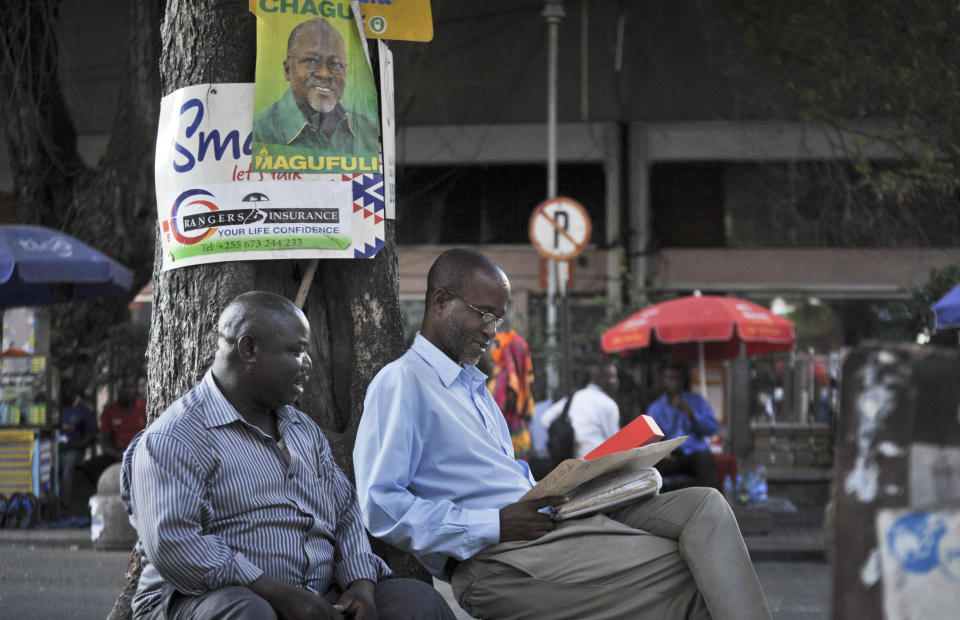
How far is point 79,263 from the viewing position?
453 inches

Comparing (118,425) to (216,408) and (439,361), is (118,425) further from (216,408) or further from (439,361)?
(216,408)

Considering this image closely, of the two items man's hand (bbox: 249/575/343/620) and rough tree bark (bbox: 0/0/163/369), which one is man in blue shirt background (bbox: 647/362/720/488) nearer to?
rough tree bark (bbox: 0/0/163/369)

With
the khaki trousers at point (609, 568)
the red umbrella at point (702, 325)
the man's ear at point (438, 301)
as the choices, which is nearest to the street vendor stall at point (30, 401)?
the red umbrella at point (702, 325)

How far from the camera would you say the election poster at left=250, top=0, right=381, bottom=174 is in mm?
4457

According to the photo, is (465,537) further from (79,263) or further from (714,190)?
(714,190)

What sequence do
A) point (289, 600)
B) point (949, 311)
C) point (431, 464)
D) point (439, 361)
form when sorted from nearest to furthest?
point (289, 600), point (431, 464), point (439, 361), point (949, 311)

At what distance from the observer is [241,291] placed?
4.48 m

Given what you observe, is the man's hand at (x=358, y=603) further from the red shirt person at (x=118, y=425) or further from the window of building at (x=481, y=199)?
the window of building at (x=481, y=199)

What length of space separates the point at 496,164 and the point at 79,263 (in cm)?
975

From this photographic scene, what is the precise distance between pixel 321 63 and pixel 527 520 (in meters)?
1.90

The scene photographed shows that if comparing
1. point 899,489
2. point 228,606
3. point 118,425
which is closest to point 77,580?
point 118,425

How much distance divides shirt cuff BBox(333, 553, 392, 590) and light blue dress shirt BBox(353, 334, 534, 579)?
0.09 meters

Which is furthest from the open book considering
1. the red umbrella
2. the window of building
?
the window of building

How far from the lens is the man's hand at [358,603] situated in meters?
3.53
